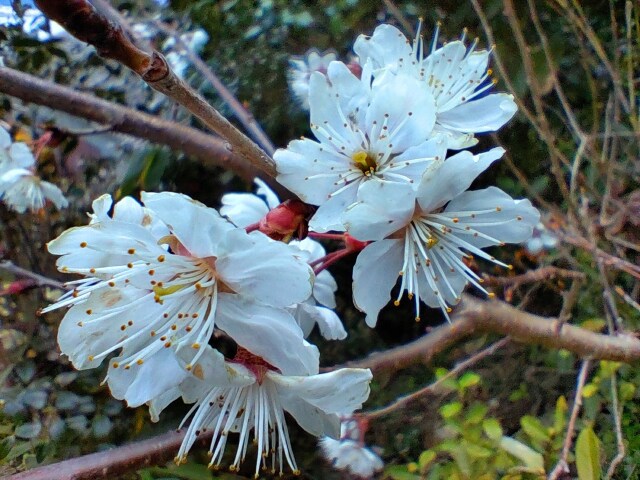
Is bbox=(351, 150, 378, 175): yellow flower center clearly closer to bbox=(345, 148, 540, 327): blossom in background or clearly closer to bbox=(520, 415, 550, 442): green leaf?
bbox=(345, 148, 540, 327): blossom in background

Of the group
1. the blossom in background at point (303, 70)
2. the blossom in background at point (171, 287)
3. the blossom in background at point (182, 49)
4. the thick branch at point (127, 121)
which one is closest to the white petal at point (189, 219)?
the blossom in background at point (171, 287)

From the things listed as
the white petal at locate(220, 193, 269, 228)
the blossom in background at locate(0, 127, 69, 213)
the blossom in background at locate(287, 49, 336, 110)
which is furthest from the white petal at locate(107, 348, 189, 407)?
the blossom in background at locate(287, 49, 336, 110)

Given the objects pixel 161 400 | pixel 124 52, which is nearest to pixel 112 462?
pixel 161 400

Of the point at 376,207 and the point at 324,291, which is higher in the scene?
the point at 376,207

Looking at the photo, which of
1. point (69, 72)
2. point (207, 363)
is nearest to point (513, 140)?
point (69, 72)

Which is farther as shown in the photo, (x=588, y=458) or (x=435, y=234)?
(x=588, y=458)

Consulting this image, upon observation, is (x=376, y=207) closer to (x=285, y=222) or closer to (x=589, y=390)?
(x=285, y=222)

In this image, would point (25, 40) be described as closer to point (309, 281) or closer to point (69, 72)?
point (69, 72)

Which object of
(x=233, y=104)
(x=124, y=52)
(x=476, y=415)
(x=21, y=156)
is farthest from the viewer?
(x=233, y=104)
